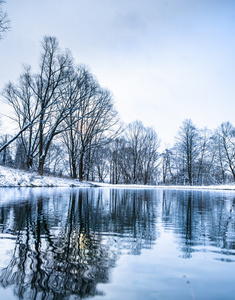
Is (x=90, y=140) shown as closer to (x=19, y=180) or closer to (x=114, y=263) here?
(x=19, y=180)

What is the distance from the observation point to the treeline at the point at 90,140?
22.9 meters

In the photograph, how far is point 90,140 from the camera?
100 ft

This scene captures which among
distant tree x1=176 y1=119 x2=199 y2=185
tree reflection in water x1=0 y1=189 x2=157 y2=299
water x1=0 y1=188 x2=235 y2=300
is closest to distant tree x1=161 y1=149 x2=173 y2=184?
distant tree x1=176 y1=119 x2=199 y2=185

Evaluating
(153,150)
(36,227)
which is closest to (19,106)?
(36,227)

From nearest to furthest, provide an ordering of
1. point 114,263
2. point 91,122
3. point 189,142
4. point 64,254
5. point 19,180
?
point 114,263 < point 64,254 < point 19,180 < point 91,122 < point 189,142

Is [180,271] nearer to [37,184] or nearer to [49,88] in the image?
[37,184]

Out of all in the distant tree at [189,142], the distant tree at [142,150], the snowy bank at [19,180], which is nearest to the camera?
the snowy bank at [19,180]

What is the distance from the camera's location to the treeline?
2288 cm

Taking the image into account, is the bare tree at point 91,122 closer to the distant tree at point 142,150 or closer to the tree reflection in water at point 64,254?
the distant tree at point 142,150

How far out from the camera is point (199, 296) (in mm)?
1472

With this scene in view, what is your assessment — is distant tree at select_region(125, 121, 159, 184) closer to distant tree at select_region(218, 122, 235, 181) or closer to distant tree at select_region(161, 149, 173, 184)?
distant tree at select_region(161, 149, 173, 184)

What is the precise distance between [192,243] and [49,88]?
77.0ft

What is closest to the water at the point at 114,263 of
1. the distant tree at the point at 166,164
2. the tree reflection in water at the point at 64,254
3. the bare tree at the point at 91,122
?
the tree reflection in water at the point at 64,254

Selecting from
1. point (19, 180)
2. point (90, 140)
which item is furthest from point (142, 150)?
point (19, 180)
